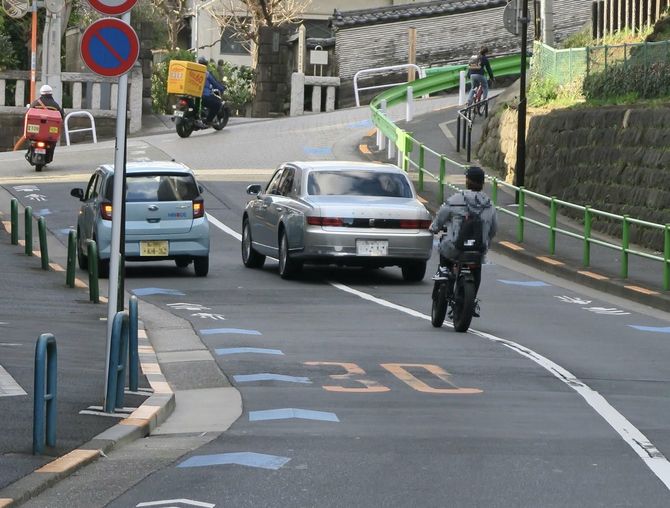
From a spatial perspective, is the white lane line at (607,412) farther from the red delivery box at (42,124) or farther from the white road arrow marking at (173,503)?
the red delivery box at (42,124)

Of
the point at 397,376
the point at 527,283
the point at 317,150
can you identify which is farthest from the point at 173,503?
the point at 317,150

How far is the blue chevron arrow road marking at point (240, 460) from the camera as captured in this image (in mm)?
10000

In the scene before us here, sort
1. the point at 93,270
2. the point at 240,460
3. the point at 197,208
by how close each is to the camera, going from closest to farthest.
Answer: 1. the point at 240,460
2. the point at 93,270
3. the point at 197,208

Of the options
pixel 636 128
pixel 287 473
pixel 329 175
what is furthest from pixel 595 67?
pixel 287 473

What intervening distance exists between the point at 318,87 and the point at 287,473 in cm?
4397

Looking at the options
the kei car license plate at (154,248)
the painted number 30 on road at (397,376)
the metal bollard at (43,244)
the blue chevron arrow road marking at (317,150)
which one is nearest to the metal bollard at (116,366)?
the painted number 30 on road at (397,376)

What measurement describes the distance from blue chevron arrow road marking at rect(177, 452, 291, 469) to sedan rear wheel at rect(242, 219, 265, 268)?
13.8 m

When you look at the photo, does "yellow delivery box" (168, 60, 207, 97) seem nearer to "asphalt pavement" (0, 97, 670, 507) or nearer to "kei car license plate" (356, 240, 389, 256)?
"asphalt pavement" (0, 97, 670, 507)

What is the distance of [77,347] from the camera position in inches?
622

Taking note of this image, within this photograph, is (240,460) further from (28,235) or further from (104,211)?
(28,235)

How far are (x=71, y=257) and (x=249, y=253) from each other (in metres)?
3.88

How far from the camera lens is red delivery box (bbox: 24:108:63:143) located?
35438 millimetres

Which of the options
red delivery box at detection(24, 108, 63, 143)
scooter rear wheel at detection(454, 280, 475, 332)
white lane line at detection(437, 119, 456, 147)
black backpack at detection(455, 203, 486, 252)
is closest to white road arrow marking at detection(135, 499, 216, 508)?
scooter rear wheel at detection(454, 280, 475, 332)

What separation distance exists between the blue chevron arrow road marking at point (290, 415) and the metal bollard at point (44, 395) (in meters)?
2.03
